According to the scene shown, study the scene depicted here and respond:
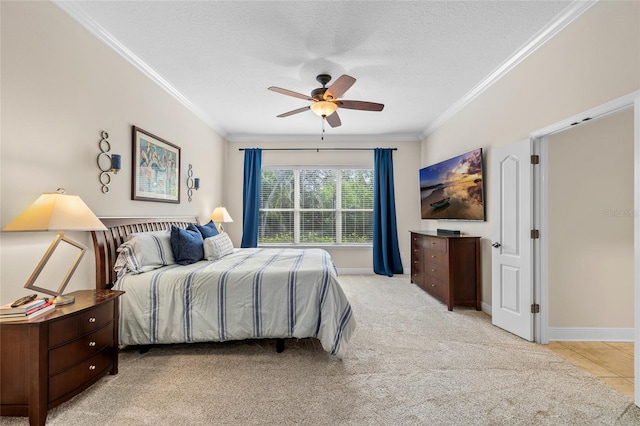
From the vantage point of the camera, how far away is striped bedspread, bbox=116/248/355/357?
7.90 feet

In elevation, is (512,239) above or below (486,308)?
above

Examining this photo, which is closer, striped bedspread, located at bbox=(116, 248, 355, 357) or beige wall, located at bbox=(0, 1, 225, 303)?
beige wall, located at bbox=(0, 1, 225, 303)

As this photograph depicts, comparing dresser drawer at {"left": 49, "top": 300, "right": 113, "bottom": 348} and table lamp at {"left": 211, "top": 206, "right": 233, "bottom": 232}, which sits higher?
table lamp at {"left": 211, "top": 206, "right": 233, "bottom": 232}

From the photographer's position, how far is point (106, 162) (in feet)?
8.66

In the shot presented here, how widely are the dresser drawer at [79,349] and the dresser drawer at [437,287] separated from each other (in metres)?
3.58

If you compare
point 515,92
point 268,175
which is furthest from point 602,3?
point 268,175

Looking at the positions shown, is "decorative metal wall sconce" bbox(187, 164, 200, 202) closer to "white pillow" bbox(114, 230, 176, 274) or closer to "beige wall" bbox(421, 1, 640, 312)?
"white pillow" bbox(114, 230, 176, 274)

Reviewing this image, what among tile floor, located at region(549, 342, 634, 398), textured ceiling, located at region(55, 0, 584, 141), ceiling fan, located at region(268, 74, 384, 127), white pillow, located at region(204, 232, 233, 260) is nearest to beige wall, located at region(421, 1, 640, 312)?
textured ceiling, located at region(55, 0, 584, 141)

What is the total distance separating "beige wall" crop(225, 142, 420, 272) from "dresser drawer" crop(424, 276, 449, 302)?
56.6 inches

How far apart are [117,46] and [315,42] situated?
1863mm

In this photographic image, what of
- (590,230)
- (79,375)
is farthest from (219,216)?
(590,230)

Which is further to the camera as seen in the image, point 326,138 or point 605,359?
point 326,138

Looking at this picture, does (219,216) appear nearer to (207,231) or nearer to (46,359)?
(207,231)

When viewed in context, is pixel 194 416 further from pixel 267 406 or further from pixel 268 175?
pixel 268 175
